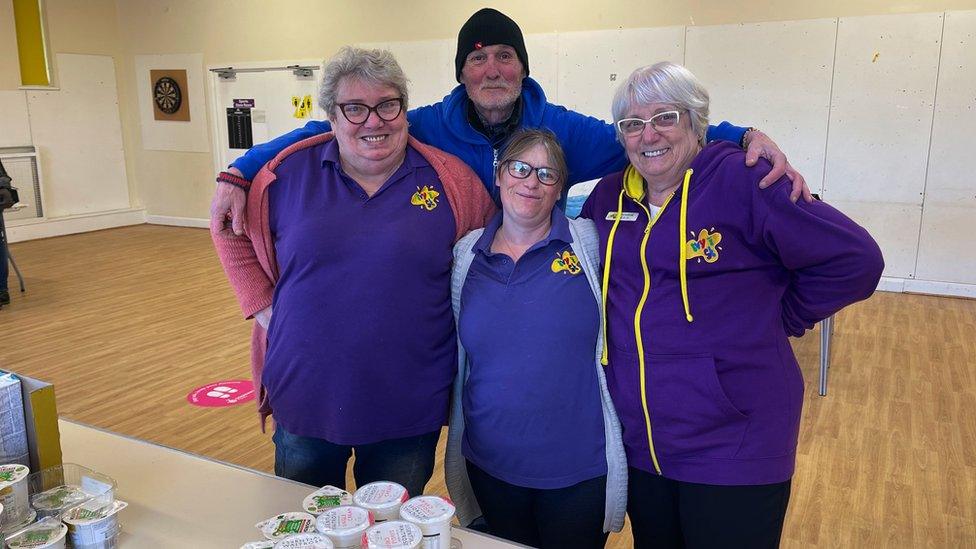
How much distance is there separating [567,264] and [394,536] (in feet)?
2.64

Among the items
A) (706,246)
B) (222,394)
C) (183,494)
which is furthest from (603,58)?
(183,494)

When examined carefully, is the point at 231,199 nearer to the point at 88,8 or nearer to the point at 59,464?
the point at 59,464

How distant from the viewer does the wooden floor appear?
9.33 ft

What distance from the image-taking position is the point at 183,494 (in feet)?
4.64

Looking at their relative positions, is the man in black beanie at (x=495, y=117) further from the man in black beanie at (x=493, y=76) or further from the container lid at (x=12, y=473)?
the container lid at (x=12, y=473)

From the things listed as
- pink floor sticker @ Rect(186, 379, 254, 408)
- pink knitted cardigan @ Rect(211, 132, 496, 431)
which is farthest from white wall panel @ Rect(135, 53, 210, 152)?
pink knitted cardigan @ Rect(211, 132, 496, 431)

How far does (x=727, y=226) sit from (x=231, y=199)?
3.83ft

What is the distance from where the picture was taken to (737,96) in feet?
22.0

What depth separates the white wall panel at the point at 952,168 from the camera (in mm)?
5902

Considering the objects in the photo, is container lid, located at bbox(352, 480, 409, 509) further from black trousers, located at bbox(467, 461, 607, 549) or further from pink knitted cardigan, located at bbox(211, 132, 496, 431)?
pink knitted cardigan, located at bbox(211, 132, 496, 431)

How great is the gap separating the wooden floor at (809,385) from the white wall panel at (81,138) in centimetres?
274

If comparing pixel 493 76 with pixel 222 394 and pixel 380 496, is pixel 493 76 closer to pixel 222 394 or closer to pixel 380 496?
pixel 380 496

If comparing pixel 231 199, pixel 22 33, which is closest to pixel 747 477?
pixel 231 199

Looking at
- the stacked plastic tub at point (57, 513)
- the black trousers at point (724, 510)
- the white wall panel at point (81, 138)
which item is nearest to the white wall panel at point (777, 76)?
the black trousers at point (724, 510)
